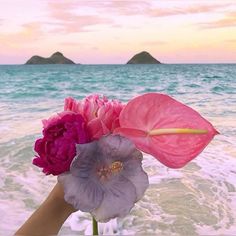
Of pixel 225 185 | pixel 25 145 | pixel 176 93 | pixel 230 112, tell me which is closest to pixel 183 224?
pixel 225 185

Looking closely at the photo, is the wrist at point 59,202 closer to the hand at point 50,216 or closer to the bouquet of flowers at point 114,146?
the hand at point 50,216

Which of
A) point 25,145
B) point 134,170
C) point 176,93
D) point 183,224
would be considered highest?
point 134,170

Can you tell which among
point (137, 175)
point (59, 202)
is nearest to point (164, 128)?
point (137, 175)

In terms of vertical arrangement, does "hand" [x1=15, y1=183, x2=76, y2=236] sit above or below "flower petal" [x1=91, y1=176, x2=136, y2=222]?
below

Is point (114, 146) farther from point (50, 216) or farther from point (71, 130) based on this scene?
point (50, 216)

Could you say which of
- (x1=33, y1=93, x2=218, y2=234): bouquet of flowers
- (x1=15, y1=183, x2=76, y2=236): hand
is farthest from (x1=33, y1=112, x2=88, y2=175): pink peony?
(x1=15, y1=183, x2=76, y2=236): hand

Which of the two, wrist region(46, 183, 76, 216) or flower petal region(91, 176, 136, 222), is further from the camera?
wrist region(46, 183, 76, 216)

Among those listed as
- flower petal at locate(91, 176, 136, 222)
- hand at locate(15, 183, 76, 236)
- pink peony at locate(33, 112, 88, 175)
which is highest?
pink peony at locate(33, 112, 88, 175)

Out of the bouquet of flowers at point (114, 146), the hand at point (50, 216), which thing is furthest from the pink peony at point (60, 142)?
the hand at point (50, 216)

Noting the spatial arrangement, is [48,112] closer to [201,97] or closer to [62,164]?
[201,97]

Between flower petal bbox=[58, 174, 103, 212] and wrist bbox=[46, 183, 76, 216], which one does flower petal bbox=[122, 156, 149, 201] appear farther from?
wrist bbox=[46, 183, 76, 216]
